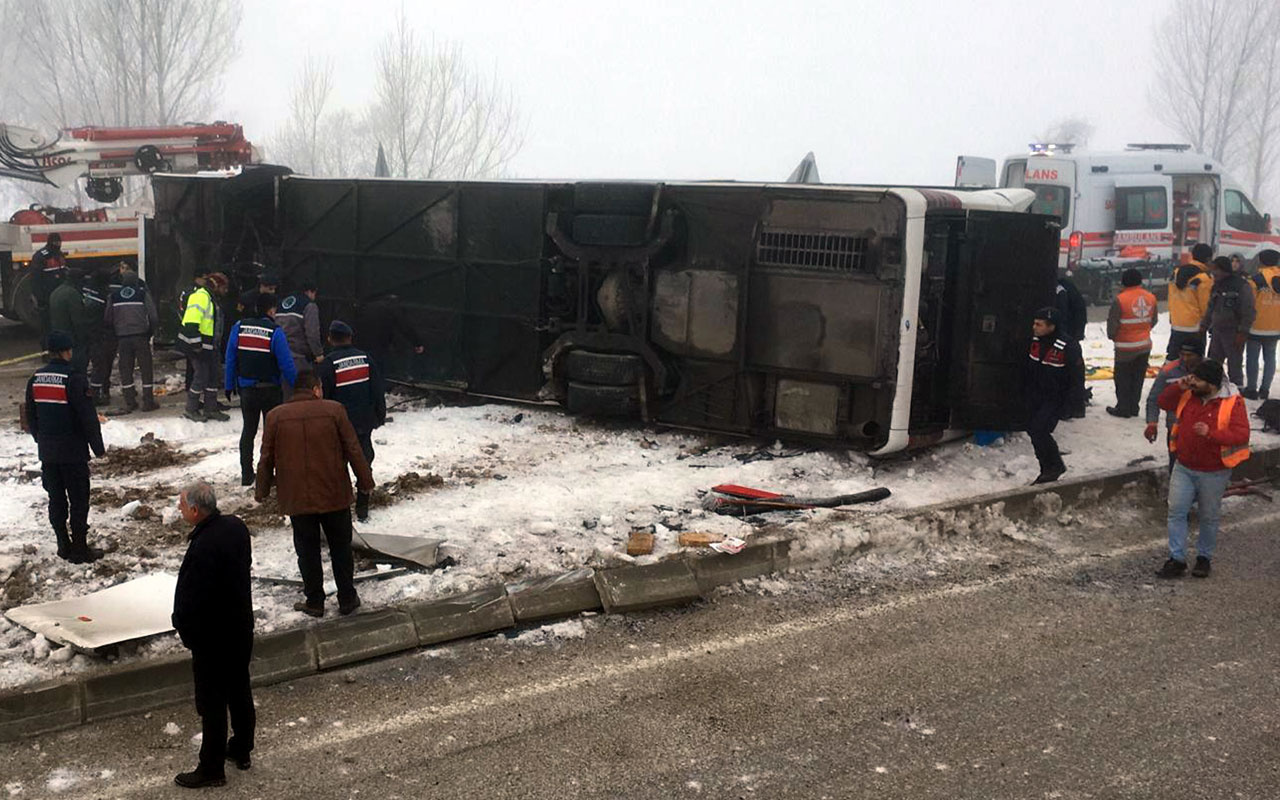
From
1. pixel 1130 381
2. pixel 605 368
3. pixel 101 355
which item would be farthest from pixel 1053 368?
pixel 101 355

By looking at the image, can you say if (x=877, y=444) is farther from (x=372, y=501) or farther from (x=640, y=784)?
(x=640, y=784)

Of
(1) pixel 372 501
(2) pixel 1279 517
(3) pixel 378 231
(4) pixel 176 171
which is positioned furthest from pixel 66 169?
(2) pixel 1279 517

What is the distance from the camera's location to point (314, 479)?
6773mm

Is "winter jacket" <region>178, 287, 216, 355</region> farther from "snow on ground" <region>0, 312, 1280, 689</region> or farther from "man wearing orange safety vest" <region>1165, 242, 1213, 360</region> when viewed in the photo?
"man wearing orange safety vest" <region>1165, 242, 1213, 360</region>

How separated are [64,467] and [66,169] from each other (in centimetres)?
1385

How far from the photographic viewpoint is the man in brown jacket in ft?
22.2

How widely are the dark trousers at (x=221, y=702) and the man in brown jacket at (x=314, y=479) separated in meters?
1.55

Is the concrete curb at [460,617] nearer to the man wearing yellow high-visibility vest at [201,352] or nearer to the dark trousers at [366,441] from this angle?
the dark trousers at [366,441]

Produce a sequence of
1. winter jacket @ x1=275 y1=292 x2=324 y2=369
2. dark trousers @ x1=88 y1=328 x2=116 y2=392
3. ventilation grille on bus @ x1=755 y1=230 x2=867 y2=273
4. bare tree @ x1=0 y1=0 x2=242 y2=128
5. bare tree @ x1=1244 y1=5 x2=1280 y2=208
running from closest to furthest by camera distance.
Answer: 1. ventilation grille on bus @ x1=755 y1=230 x2=867 y2=273
2. winter jacket @ x1=275 y1=292 x2=324 y2=369
3. dark trousers @ x1=88 y1=328 x2=116 y2=392
4. bare tree @ x1=0 y1=0 x2=242 y2=128
5. bare tree @ x1=1244 y1=5 x2=1280 y2=208

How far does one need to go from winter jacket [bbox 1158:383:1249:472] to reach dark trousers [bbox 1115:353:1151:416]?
4741 millimetres

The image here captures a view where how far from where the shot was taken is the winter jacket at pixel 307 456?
22.2ft

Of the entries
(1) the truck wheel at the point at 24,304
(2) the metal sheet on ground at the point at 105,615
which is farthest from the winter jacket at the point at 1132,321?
(1) the truck wheel at the point at 24,304

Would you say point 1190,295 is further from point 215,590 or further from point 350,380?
point 215,590

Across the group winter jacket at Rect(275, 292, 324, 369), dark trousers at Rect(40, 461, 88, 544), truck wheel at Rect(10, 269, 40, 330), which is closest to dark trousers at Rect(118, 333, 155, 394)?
winter jacket at Rect(275, 292, 324, 369)
